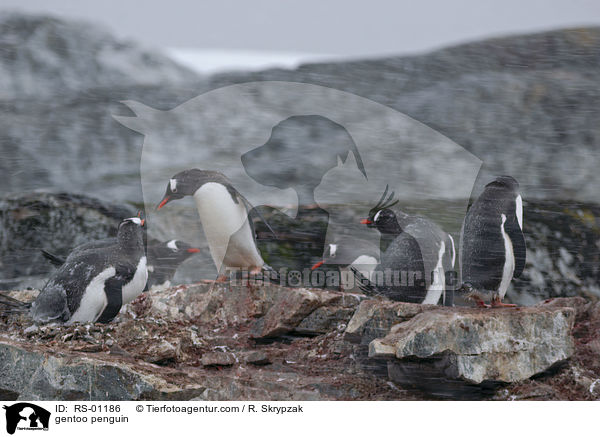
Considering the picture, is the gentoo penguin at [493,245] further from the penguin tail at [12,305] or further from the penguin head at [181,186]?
the penguin tail at [12,305]

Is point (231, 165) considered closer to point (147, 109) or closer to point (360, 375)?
point (147, 109)

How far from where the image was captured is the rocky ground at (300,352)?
225 cm

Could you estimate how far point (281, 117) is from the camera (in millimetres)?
3279

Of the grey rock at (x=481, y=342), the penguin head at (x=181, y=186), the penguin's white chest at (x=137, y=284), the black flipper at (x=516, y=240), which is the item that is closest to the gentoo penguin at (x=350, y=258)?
the grey rock at (x=481, y=342)

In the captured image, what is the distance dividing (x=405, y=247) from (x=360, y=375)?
0.59 m

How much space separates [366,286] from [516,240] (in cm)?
71

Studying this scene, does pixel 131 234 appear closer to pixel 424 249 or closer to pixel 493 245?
pixel 424 249

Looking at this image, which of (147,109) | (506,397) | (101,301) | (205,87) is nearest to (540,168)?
(506,397)

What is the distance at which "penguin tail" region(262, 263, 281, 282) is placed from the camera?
9.39 ft

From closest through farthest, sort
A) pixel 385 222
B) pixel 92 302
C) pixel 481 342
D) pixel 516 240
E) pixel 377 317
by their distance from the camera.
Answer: pixel 481 342
pixel 377 317
pixel 92 302
pixel 516 240
pixel 385 222

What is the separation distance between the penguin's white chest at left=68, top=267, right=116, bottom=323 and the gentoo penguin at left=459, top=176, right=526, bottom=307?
1.58 metres

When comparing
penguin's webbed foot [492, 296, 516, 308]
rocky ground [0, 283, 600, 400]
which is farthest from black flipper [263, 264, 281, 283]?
penguin's webbed foot [492, 296, 516, 308]

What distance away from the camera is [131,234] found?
2.69 meters
